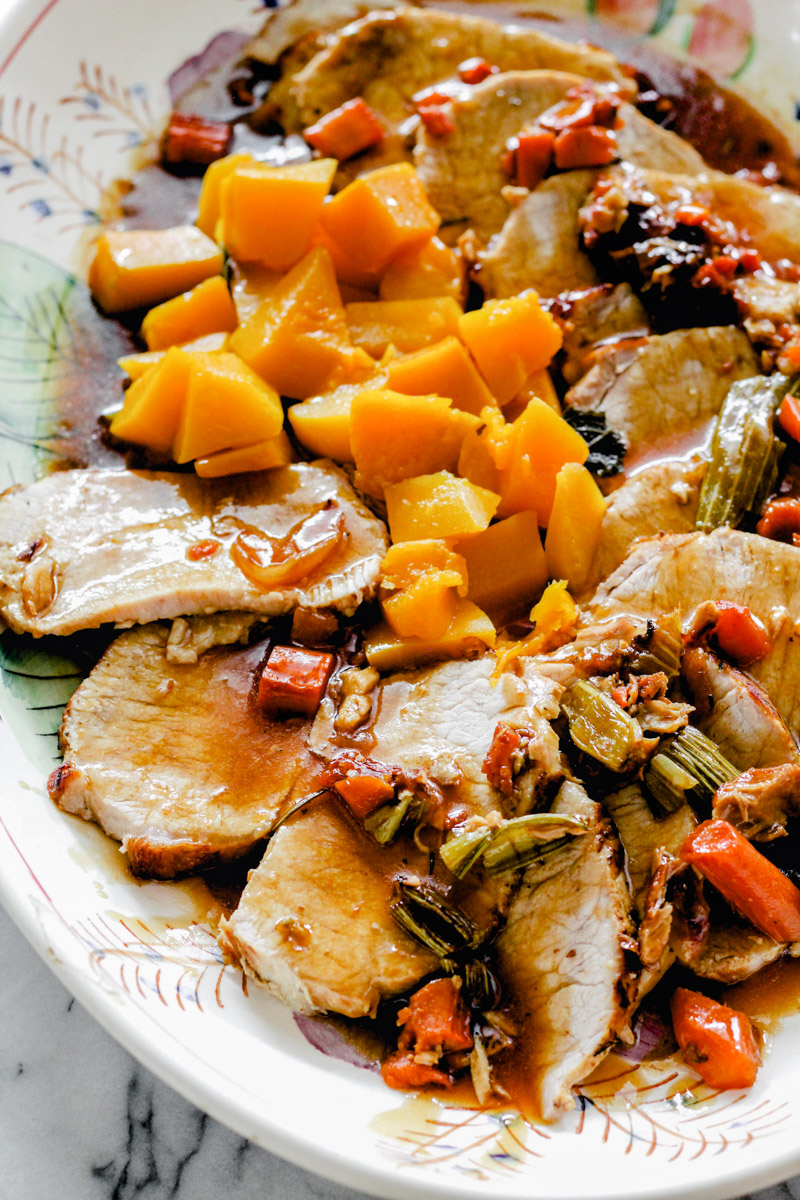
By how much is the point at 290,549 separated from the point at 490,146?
206cm

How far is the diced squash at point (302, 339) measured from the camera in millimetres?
3293

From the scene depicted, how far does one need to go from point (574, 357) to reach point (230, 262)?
1.33 metres

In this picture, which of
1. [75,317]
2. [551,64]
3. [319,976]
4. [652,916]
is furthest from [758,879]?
[551,64]

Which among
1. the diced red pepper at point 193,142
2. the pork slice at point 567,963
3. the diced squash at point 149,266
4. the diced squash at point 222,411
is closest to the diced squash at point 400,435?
the diced squash at point 222,411

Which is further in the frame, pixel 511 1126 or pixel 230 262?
pixel 230 262

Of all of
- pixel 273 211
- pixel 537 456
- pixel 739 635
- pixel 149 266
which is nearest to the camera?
pixel 739 635

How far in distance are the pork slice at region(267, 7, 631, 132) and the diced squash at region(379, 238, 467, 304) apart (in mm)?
901

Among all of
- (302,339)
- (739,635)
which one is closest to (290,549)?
(302,339)

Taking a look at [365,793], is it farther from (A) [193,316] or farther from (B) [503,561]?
(A) [193,316]

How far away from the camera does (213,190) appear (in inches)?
147

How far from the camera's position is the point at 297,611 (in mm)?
2914

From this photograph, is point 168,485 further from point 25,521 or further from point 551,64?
point 551,64

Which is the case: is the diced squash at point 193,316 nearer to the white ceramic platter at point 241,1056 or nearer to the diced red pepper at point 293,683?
the white ceramic platter at point 241,1056

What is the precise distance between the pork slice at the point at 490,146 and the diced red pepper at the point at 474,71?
0.61 feet
